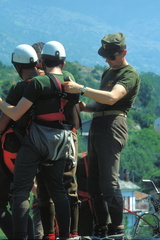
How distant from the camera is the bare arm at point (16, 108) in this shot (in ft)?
19.8

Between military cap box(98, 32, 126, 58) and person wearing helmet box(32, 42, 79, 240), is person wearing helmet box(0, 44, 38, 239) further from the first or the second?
military cap box(98, 32, 126, 58)

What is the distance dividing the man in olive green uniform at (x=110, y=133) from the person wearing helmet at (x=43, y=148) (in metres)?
0.49

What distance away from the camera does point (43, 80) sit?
6.04 metres

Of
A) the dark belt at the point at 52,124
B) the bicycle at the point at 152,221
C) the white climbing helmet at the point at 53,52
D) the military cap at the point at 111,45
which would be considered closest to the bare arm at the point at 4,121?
the dark belt at the point at 52,124

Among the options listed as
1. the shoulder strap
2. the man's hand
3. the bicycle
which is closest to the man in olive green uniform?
the man's hand

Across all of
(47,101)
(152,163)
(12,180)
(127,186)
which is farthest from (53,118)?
(152,163)

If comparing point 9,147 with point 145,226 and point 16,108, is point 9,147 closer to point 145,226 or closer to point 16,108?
point 16,108

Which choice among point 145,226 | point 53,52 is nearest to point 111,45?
point 53,52

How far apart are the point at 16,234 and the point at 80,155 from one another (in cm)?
216

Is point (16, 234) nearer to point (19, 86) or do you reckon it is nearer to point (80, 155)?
point (19, 86)

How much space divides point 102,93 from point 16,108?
0.83 m

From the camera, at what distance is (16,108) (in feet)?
19.9

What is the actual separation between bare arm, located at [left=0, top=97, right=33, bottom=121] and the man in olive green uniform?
2.29 feet

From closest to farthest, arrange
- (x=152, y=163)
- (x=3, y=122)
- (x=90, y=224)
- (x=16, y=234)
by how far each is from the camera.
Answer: (x=16, y=234)
(x=3, y=122)
(x=90, y=224)
(x=152, y=163)
